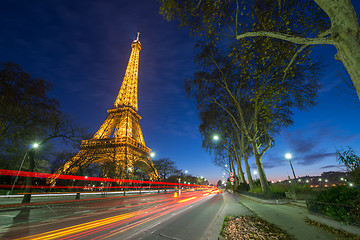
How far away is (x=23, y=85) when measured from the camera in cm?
1472

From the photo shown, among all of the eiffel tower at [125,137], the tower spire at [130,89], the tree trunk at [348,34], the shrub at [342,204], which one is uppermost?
the tower spire at [130,89]

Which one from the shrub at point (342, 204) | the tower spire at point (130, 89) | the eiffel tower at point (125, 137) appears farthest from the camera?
the tower spire at point (130, 89)

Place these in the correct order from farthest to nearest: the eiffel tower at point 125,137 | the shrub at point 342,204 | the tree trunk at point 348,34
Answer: the eiffel tower at point 125,137 → the shrub at point 342,204 → the tree trunk at point 348,34

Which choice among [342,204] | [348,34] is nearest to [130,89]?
[348,34]

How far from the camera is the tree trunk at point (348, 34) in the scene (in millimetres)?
4020

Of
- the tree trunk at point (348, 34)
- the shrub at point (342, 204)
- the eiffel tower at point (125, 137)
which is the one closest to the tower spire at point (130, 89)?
the eiffel tower at point (125, 137)

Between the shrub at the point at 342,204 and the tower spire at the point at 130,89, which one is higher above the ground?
the tower spire at the point at 130,89

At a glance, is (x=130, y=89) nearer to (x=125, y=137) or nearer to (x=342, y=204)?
(x=125, y=137)

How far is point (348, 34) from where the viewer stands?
411 cm

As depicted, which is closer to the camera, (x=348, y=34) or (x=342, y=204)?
(x=348, y=34)

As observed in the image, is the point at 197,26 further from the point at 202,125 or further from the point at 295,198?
the point at 202,125

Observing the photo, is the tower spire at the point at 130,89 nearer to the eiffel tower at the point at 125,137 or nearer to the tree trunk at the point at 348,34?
the eiffel tower at the point at 125,137

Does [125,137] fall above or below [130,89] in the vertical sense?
below

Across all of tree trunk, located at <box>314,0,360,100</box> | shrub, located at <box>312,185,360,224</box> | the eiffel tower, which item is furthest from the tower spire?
tree trunk, located at <box>314,0,360,100</box>
